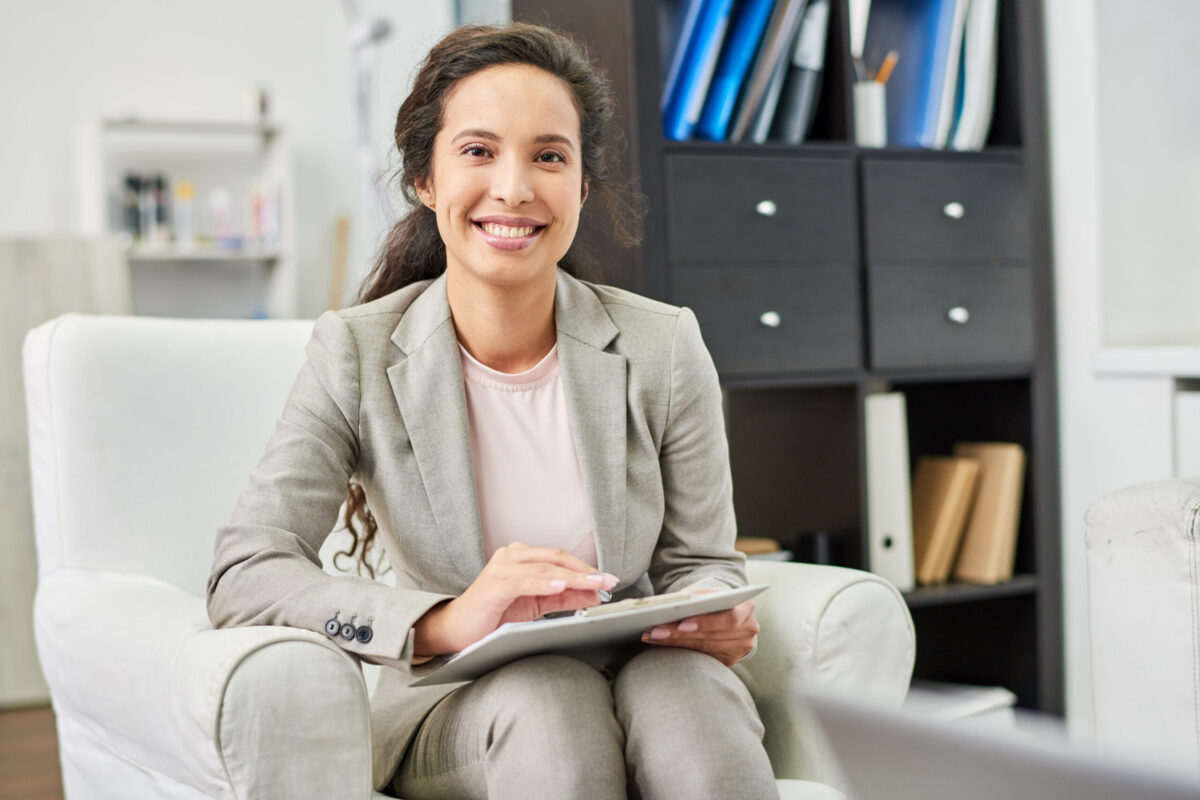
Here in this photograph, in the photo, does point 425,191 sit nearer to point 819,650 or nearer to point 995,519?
point 819,650

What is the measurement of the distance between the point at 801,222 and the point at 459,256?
896 mm

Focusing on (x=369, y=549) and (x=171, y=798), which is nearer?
(x=171, y=798)

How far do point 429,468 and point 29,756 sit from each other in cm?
169

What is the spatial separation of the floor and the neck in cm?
142

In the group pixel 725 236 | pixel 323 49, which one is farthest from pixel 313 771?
pixel 323 49

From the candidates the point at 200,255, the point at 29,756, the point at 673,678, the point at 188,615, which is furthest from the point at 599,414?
the point at 200,255

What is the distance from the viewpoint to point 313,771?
1.01m

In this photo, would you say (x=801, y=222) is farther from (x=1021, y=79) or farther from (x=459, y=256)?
(x=459, y=256)

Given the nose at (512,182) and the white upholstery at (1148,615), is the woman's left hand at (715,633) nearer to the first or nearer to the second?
the white upholstery at (1148,615)

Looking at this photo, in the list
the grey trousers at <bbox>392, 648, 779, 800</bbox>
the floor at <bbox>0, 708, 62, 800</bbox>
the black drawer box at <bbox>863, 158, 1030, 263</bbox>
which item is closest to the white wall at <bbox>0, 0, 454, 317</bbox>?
the floor at <bbox>0, 708, 62, 800</bbox>

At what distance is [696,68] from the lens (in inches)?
78.7

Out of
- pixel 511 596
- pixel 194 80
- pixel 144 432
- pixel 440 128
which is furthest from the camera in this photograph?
pixel 194 80

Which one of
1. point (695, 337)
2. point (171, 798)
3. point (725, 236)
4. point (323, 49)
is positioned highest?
point (323, 49)

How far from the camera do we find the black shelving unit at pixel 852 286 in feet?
6.45
